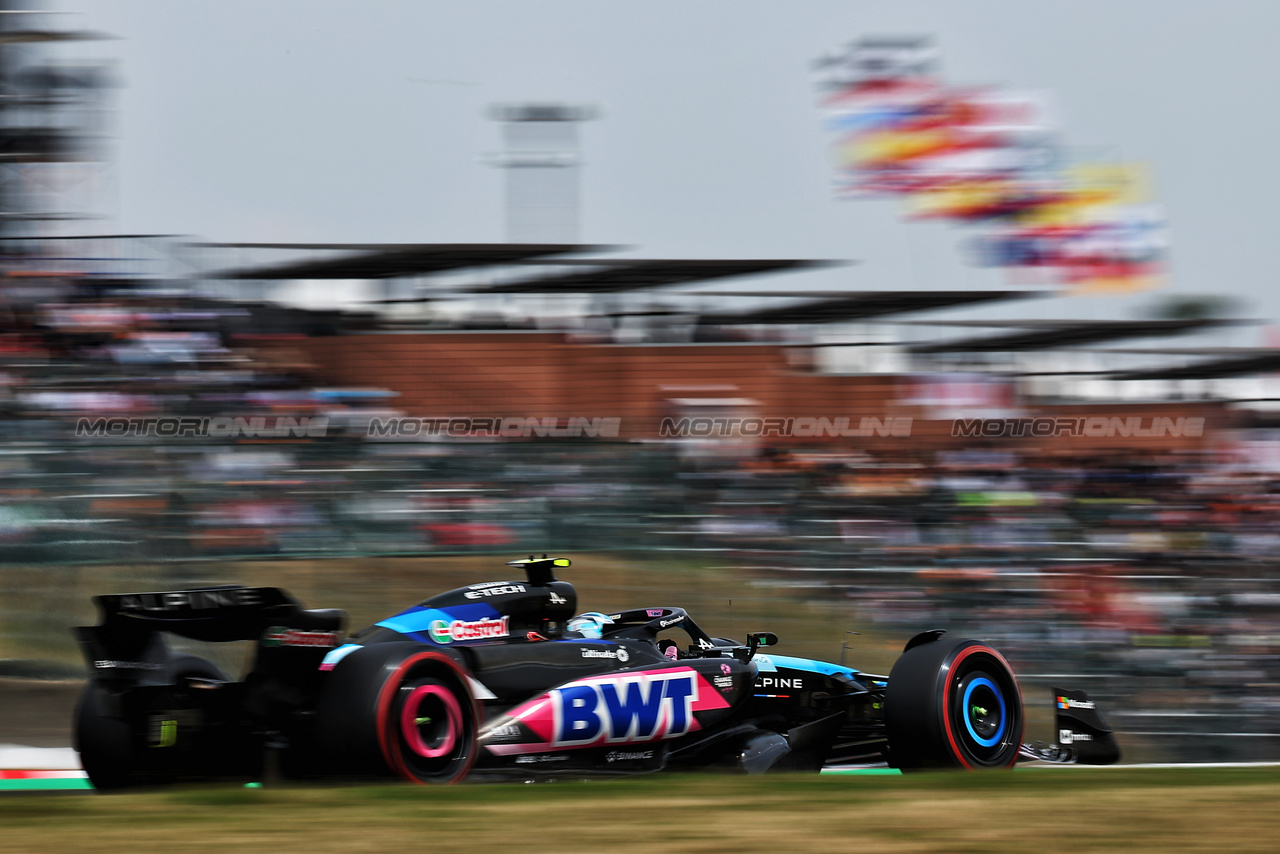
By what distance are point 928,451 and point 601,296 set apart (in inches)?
205

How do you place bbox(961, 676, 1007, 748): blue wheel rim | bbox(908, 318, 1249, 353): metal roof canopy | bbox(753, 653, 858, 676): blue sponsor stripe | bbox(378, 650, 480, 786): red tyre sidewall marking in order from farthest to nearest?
bbox(908, 318, 1249, 353): metal roof canopy → bbox(753, 653, 858, 676): blue sponsor stripe → bbox(961, 676, 1007, 748): blue wheel rim → bbox(378, 650, 480, 786): red tyre sidewall marking

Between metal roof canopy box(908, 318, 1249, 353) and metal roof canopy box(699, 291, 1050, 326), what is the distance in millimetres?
1149

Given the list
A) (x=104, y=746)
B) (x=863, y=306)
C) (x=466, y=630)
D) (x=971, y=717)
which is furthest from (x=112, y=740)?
(x=863, y=306)

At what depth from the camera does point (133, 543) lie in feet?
26.7

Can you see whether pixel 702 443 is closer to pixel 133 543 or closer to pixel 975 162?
pixel 133 543

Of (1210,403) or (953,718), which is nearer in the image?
(953,718)

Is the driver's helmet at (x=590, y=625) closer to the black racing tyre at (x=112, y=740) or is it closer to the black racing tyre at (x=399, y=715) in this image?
the black racing tyre at (x=399, y=715)

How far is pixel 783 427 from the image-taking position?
14.7 metres

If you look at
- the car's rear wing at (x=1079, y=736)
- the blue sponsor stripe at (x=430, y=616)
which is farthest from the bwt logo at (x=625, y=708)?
the car's rear wing at (x=1079, y=736)

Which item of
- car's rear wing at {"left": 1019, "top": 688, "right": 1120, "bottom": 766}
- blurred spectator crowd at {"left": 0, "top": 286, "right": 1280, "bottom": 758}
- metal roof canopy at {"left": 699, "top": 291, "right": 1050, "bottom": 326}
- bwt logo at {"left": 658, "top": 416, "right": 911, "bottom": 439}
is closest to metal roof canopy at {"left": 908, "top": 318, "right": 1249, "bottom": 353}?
metal roof canopy at {"left": 699, "top": 291, "right": 1050, "bottom": 326}

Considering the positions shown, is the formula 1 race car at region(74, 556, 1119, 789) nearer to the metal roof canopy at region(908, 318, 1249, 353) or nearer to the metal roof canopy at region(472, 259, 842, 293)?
the metal roof canopy at region(472, 259, 842, 293)

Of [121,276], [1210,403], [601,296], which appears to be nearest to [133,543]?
[121,276]

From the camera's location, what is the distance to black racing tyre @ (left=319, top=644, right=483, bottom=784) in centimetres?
495

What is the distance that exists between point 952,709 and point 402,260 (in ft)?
35.1
